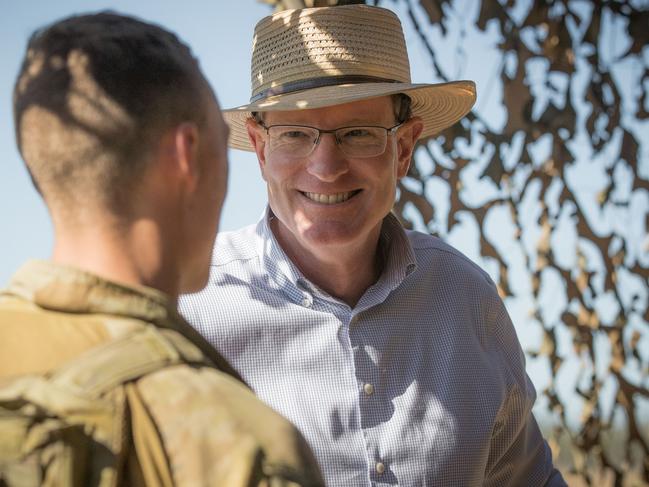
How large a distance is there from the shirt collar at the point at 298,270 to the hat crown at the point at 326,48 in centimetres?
39

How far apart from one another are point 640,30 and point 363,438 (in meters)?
2.15

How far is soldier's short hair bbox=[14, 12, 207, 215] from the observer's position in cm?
119

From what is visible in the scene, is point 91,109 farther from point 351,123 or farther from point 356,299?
point 356,299

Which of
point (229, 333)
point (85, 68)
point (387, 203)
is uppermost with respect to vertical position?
point (85, 68)

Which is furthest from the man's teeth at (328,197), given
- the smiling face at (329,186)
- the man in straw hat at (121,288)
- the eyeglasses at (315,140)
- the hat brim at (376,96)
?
the man in straw hat at (121,288)

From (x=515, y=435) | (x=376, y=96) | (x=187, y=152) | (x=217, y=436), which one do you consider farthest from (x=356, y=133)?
(x=217, y=436)

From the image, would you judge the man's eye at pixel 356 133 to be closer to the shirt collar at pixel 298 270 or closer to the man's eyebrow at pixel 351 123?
the man's eyebrow at pixel 351 123

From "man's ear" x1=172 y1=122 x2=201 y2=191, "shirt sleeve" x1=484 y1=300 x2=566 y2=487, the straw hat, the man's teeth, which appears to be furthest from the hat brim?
"man's ear" x1=172 y1=122 x2=201 y2=191

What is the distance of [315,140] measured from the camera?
2521 millimetres

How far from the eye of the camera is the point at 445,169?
3328mm

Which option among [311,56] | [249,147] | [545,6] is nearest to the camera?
[311,56]

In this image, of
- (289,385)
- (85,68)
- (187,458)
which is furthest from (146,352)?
(289,385)

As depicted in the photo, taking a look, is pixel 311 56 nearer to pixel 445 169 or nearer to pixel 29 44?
pixel 445 169

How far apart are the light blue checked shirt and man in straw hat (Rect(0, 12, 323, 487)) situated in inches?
42.4
